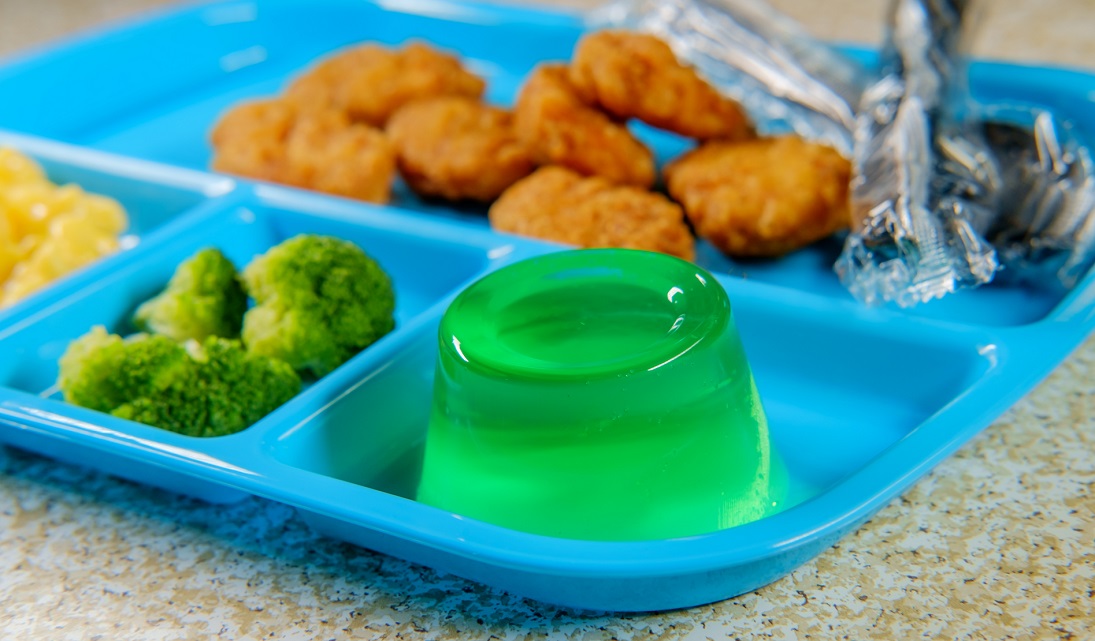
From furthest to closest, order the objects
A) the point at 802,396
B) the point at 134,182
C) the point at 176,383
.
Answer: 1. the point at 134,182
2. the point at 802,396
3. the point at 176,383

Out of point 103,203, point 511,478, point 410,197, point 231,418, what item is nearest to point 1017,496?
point 511,478

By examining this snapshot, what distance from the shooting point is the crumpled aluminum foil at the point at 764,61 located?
1.86 meters

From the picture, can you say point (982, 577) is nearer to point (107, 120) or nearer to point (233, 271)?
point (233, 271)

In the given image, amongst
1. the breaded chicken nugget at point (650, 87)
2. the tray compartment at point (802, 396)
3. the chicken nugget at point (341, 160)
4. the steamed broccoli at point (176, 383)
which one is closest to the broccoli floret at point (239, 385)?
the steamed broccoli at point (176, 383)

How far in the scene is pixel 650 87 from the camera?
166 cm

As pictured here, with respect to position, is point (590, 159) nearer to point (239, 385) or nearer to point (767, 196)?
point (767, 196)

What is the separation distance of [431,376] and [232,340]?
0.32m

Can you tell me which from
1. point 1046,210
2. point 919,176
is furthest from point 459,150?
point 1046,210

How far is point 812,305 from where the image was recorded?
132cm

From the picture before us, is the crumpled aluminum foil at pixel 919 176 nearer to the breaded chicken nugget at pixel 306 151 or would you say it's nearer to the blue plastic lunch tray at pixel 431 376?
the blue plastic lunch tray at pixel 431 376

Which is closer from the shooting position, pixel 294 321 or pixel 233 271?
pixel 294 321

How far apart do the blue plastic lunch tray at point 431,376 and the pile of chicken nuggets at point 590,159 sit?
0.08 m

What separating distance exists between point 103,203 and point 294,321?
2.00 ft

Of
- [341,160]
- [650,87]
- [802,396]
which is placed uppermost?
[650,87]
